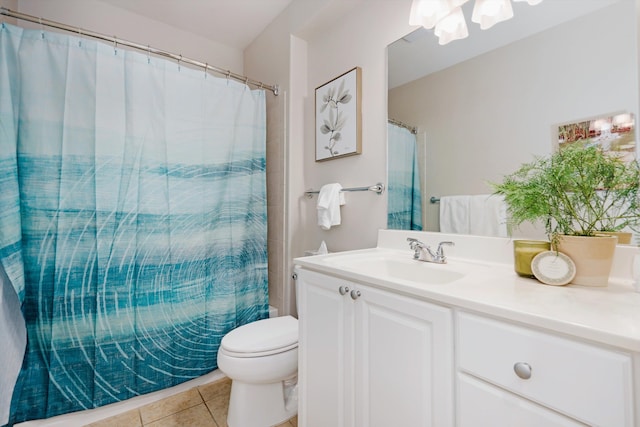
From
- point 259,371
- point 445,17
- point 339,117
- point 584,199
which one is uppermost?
point 445,17

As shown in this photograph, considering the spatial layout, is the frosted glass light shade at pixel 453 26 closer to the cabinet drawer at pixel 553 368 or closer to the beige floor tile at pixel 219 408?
the cabinet drawer at pixel 553 368

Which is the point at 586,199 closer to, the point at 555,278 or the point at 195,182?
the point at 555,278

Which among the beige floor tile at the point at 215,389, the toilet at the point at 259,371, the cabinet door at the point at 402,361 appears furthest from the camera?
the beige floor tile at the point at 215,389

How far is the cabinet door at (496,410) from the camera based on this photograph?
23.3 inches

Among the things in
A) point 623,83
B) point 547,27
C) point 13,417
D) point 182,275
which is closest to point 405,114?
point 547,27

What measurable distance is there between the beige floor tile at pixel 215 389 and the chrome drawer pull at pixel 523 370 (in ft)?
5.35

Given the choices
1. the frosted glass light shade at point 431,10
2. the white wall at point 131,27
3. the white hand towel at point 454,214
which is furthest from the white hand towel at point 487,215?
the white wall at point 131,27

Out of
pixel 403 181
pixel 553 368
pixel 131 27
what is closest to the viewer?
pixel 553 368

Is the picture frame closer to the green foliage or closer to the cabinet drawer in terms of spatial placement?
the green foliage

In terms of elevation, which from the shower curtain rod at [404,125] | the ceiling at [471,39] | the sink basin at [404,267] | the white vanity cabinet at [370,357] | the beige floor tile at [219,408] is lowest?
the beige floor tile at [219,408]

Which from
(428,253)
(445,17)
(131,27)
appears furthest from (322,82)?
(131,27)

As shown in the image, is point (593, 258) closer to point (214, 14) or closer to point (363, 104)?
point (363, 104)

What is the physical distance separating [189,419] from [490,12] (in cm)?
233

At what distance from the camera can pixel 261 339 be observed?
1411 millimetres
